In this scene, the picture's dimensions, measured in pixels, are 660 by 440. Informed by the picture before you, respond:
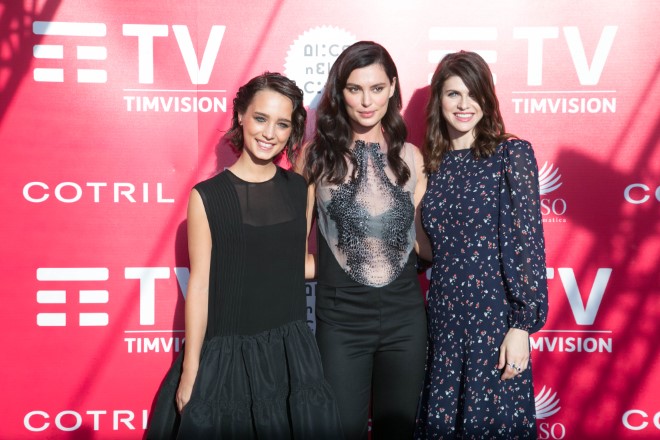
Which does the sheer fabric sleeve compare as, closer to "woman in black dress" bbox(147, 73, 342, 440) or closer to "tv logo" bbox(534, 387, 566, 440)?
"woman in black dress" bbox(147, 73, 342, 440)

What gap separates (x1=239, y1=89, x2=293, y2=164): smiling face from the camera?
1901mm

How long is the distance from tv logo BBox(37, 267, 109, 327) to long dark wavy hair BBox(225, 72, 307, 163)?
106cm

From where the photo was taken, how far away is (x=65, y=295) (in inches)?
103

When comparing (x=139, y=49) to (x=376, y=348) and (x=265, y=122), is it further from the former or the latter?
(x=376, y=348)

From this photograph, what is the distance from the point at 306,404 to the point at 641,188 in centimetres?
178

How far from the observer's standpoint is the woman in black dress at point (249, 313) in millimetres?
1822

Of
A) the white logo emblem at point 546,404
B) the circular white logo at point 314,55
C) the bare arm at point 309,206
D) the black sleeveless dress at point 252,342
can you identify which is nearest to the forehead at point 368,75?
the bare arm at point 309,206

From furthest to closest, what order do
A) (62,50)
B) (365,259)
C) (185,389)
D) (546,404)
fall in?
(546,404), (62,50), (365,259), (185,389)

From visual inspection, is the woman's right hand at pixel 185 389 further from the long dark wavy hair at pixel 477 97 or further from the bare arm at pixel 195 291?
the long dark wavy hair at pixel 477 97

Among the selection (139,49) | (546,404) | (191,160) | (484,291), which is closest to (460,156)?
(484,291)

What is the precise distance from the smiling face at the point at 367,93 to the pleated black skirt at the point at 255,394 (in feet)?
2.49

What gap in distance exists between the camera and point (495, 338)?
6.37 ft

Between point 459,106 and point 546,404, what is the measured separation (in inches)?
58.4

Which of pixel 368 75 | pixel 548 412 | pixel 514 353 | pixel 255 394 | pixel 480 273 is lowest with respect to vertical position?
pixel 548 412
